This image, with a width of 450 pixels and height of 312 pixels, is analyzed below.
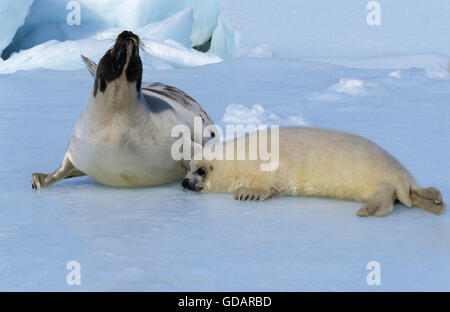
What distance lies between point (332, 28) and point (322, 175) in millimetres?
8502

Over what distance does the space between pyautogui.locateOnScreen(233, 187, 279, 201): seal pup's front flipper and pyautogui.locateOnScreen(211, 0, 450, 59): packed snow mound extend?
23.3 feet

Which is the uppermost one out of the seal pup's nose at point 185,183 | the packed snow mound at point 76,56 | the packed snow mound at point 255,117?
the packed snow mound at point 76,56

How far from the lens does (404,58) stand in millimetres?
10461

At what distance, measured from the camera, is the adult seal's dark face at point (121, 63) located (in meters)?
3.60

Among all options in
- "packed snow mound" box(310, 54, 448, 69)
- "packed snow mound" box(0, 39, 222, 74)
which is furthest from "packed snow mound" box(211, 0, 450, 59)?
"packed snow mound" box(0, 39, 222, 74)

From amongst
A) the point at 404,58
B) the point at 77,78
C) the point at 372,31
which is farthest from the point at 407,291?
the point at 372,31

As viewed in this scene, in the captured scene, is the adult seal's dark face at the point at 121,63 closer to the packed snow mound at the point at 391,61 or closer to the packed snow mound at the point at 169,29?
the packed snow mound at the point at 391,61

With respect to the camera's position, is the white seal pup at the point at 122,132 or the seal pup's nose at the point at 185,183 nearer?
the white seal pup at the point at 122,132

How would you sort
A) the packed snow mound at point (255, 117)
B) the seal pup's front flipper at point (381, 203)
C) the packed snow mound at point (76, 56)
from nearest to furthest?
1. the seal pup's front flipper at point (381, 203)
2. the packed snow mound at point (255, 117)
3. the packed snow mound at point (76, 56)

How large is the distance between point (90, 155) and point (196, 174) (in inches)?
21.4

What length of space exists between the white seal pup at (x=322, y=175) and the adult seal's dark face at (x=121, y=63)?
1.89ft

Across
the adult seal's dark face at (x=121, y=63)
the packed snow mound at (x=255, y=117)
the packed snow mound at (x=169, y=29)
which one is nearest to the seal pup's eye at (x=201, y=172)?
the adult seal's dark face at (x=121, y=63)

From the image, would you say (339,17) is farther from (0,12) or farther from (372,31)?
(0,12)

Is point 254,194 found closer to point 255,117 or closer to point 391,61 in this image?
point 255,117
